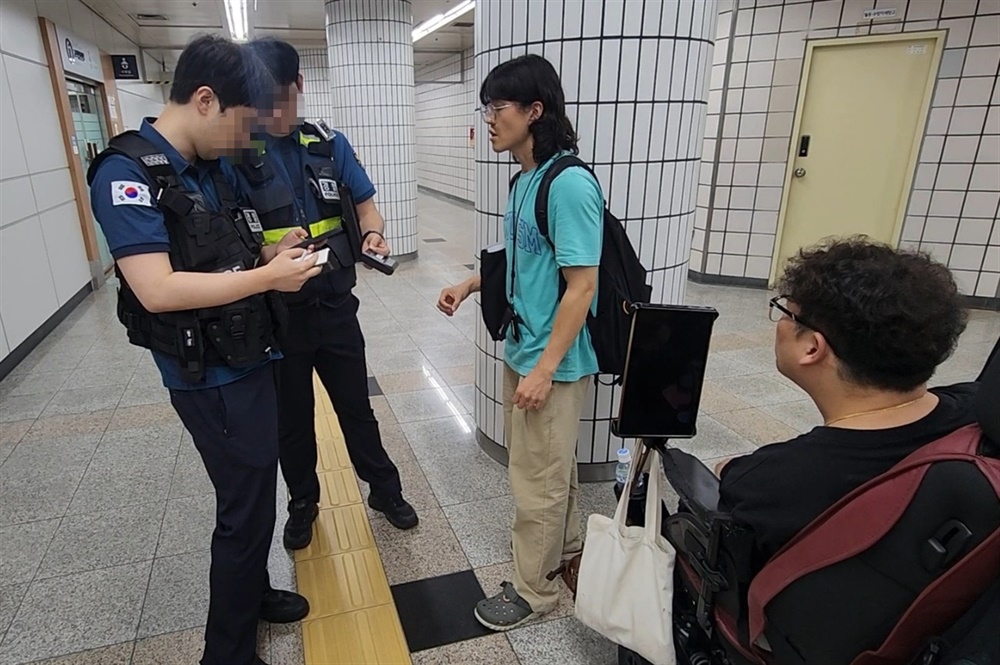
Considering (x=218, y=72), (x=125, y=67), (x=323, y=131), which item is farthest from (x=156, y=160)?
(x=125, y=67)

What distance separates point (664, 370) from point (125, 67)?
7938 millimetres

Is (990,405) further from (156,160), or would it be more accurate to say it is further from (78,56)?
(78,56)

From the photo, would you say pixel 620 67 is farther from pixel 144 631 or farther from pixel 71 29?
pixel 71 29

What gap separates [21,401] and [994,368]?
390 centimetres

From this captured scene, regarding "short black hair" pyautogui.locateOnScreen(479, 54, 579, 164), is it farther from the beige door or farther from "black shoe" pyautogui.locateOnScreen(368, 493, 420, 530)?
the beige door

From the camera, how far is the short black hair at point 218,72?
43.9 inches

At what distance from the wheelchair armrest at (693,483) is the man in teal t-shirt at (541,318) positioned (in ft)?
1.04

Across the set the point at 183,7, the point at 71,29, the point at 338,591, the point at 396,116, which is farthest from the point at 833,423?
the point at 183,7

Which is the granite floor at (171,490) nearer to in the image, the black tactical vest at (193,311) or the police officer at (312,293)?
the police officer at (312,293)

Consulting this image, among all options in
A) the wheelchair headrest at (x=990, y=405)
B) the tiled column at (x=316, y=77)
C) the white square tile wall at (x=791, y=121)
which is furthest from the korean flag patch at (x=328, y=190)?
the tiled column at (x=316, y=77)

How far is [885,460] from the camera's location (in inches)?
33.1

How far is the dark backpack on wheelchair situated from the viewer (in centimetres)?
69

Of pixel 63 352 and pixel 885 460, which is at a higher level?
pixel 885 460

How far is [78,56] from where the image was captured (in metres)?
5.32
